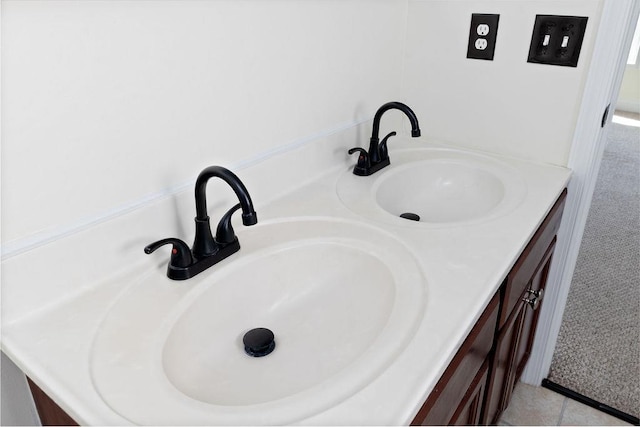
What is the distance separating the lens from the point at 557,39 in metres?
1.23

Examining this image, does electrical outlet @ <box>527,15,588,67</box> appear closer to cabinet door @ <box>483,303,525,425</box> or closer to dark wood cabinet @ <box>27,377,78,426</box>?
cabinet door @ <box>483,303,525,425</box>

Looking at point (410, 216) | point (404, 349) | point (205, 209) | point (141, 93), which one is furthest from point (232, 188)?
point (410, 216)

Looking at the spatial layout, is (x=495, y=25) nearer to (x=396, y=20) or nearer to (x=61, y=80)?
(x=396, y=20)

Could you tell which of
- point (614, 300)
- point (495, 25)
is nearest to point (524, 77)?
point (495, 25)

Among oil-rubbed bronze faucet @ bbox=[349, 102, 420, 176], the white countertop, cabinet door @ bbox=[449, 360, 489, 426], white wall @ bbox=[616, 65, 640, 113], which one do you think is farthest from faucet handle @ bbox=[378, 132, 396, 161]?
white wall @ bbox=[616, 65, 640, 113]

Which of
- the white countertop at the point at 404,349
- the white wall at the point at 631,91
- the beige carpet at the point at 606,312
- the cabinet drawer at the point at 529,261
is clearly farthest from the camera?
the white wall at the point at 631,91

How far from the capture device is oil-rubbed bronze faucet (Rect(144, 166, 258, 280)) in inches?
31.0

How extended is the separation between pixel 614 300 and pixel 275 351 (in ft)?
6.14

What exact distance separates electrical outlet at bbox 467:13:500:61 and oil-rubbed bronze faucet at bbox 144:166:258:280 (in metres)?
0.89

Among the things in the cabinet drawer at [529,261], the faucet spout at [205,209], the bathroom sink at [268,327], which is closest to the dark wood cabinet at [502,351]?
the cabinet drawer at [529,261]

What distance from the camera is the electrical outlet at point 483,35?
4.29 ft

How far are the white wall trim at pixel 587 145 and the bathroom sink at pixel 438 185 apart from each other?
192 millimetres

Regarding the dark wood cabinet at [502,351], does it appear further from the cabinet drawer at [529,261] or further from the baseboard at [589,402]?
the baseboard at [589,402]

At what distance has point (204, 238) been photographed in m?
0.86
